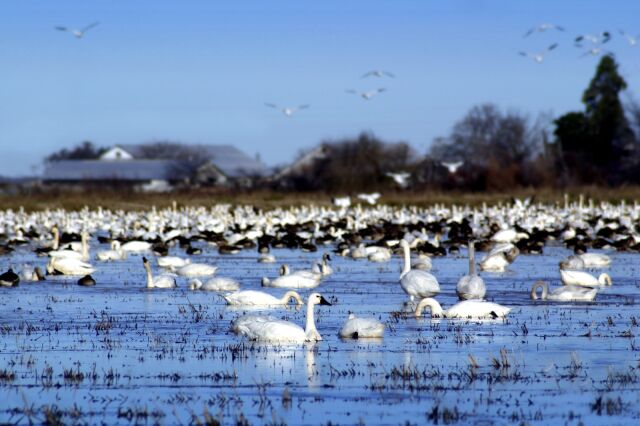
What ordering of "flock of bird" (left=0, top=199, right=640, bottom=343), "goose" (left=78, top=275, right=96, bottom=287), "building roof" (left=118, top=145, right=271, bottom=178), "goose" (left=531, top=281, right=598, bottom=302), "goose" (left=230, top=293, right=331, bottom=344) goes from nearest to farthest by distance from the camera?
"goose" (left=230, top=293, right=331, bottom=344) → "flock of bird" (left=0, top=199, right=640, bottom=343) → "goose" (left=531, top=281, right=598, bottom=302) → "goose" (left=78, top=275, right=96, bottom=287) → "building roof" (left=118, top=145, right=271, bottom=178)

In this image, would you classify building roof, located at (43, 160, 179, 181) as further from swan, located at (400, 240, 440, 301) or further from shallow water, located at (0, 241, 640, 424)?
shallow water, located at (0, 241, 640, 424)

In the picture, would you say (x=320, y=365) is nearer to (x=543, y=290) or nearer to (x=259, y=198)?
(x=543, y=290)

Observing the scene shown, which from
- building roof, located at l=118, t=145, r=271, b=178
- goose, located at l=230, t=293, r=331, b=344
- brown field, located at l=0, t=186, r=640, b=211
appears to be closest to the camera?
goose, located at l=230, t=293, r=331, b=344

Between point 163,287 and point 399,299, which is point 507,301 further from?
point 163,287

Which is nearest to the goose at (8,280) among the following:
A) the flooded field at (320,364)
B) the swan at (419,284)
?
the flooded field at (320,364)

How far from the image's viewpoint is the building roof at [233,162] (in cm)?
10812

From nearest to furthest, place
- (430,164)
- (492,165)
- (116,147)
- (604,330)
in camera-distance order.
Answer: (604,330) → (492,165) → (430,164) → (116,147)

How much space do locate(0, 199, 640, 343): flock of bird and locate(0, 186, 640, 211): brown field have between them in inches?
80.8

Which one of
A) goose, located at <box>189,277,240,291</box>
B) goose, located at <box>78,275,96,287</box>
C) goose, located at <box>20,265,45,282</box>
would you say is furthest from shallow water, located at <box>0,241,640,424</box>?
goose, located at <box>20,265,45,282</box>

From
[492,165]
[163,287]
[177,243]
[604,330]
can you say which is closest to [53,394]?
[604,330]

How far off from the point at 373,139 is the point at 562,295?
6365 cm

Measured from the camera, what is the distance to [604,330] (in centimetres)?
1438

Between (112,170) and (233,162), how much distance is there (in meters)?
12.6

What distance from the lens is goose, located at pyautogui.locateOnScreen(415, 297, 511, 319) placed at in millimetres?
15461
